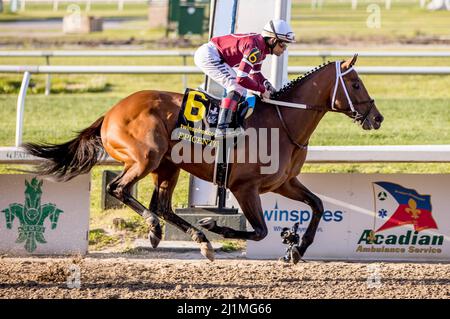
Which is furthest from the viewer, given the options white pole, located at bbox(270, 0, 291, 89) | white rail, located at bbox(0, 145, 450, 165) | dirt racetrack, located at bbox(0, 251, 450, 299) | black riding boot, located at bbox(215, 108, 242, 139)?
white pole, located at bbox(270, 0, 291, 89)

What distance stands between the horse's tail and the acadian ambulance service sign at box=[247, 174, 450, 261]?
5.04 ft

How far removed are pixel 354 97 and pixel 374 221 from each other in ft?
4.57

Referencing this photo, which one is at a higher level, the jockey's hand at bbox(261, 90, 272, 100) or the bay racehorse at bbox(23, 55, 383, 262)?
the jockey's hand at bbox(261, 90, 272, 100)

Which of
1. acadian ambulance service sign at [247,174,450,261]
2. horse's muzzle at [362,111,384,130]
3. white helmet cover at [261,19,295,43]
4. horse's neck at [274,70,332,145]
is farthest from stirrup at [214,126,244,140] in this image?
acadian ambulance service sign at [247,174,450,261]

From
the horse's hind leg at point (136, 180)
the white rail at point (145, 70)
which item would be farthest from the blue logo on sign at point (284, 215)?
the white rail at point (145, 70)

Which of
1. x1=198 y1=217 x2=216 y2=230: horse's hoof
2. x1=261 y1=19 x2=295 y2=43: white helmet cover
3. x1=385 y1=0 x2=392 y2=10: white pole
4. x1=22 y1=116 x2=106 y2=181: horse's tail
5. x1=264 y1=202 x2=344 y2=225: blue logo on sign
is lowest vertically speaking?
x1=264 y1=202 x2=344 y2=225: blue logo on sign

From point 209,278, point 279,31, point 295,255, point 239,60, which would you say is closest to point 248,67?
point 239,60

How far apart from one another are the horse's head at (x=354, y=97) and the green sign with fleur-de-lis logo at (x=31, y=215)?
2.59 meters

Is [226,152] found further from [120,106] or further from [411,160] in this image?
[411,160]

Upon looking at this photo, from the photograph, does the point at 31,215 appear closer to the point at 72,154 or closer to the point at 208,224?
the point at 72,154

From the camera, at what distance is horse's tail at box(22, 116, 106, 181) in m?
7.02

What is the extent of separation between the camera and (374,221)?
7.69m

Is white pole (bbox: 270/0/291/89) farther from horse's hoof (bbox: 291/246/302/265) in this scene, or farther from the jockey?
horse's hoof (bbox: 291/246/302/265)
